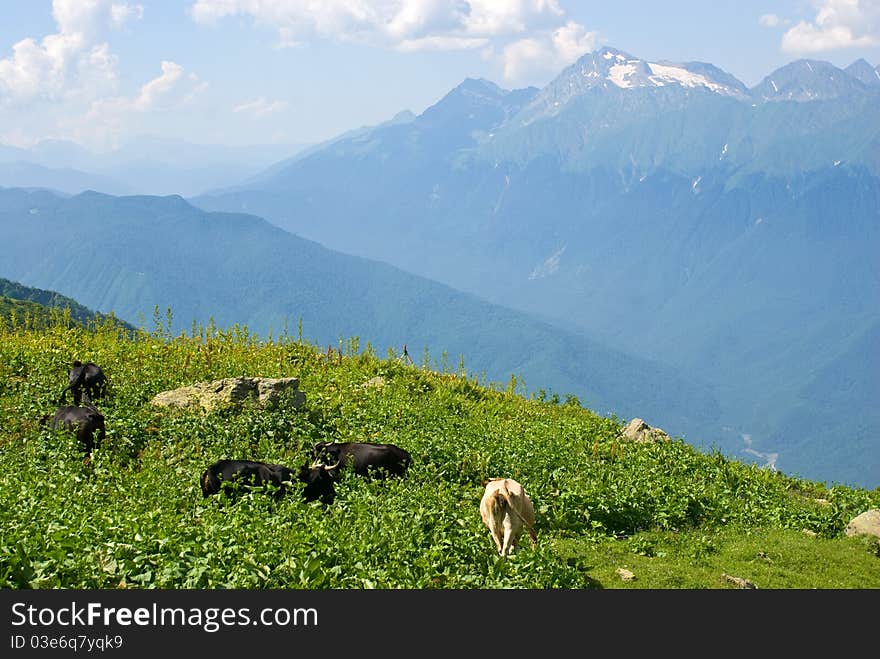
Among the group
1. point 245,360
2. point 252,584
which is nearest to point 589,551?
point 252,584

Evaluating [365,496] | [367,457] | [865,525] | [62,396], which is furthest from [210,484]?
[865,525]

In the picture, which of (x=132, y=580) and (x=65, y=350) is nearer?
(x=132, y=580)

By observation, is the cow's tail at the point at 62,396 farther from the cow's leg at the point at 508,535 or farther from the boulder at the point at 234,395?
the cow's leg at the point at 508,535

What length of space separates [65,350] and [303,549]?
1536 cm

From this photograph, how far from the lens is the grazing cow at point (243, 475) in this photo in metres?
13.9

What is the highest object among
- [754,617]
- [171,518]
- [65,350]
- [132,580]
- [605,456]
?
[65,350]

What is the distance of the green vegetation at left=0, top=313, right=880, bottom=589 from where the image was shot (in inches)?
399

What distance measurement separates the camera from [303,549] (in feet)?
33.8

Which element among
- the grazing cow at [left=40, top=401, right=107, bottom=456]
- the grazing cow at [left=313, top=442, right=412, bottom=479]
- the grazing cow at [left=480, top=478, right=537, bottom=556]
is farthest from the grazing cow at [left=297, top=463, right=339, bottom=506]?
the grazing cow at [left=40, top=401, right=107, bottom=456]

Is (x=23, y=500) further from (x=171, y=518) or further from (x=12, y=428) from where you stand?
(x=12, y=428)

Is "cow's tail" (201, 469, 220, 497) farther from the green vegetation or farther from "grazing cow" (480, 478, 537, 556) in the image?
"grazing cow" (480, 478, 537, 556)

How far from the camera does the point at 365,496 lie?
13836 millimetres

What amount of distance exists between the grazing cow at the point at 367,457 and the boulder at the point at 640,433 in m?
8.98

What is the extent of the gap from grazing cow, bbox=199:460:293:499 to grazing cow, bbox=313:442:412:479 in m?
1.50
